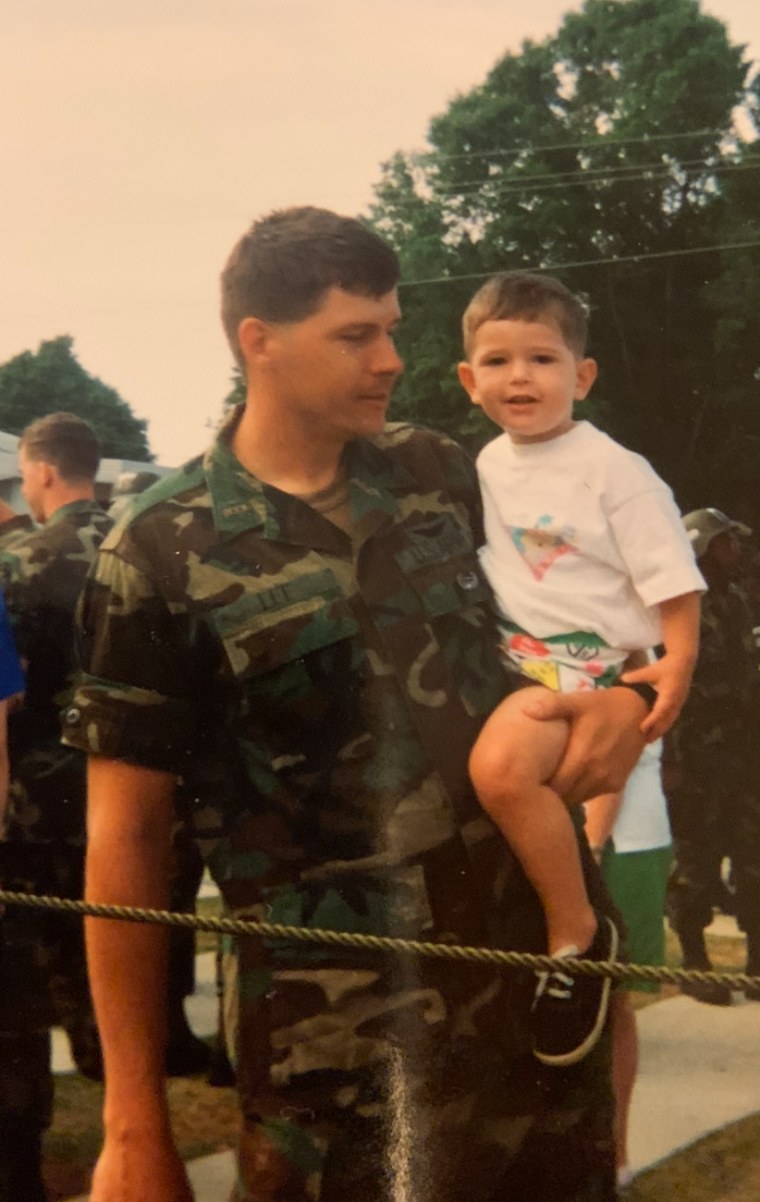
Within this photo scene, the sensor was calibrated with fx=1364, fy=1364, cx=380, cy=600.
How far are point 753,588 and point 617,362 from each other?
34cm

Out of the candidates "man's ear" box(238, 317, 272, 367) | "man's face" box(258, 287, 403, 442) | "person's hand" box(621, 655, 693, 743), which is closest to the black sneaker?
"person's hand" box(621, 655, 693, 743)

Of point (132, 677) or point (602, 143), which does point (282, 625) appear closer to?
point (132, 677)

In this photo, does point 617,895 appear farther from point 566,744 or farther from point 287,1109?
point 287,1109

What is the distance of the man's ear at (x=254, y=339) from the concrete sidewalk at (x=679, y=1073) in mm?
630

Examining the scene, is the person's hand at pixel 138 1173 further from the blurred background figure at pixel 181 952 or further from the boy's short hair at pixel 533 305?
the boy's short hair at pixel 533 305

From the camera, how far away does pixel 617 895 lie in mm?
1389

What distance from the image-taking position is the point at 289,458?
4.35 ft

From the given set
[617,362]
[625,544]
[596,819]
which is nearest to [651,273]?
[617,362]

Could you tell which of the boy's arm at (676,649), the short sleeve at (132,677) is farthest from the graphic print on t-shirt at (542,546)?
the short sleeve at (132,677)

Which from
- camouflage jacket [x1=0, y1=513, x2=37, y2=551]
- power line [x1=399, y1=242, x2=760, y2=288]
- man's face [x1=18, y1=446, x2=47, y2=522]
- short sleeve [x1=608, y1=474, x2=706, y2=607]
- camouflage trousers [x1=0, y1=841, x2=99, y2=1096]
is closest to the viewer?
short sleeve [x1=608, y1=474, x2=706, y2=607]

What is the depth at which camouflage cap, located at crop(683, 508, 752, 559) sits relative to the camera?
1300 mm

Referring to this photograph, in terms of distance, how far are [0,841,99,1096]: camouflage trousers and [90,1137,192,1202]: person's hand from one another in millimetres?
139

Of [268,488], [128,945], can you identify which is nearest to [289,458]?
[268,488]

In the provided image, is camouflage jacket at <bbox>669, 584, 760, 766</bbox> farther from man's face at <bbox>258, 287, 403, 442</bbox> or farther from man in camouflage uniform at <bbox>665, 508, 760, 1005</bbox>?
man's face at <bbox>258, 287, 403, 442</bbox>
